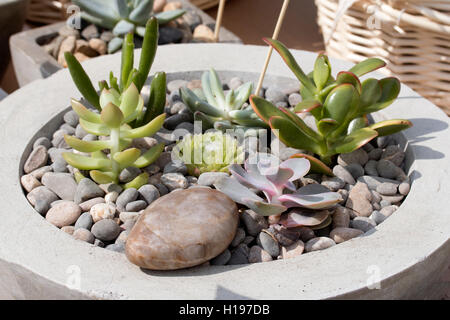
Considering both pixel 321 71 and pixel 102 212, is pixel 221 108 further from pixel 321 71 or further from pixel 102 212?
pixel 102 212

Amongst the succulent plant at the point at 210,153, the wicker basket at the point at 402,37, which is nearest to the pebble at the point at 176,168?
the succulent plant at the point at 210,153

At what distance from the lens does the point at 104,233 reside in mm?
1055

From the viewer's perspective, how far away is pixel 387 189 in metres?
1.18

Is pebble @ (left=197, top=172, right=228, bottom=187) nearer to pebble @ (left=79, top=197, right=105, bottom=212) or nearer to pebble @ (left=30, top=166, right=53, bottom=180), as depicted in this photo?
pebble @ (left=79, top=197, right=105, bottom=212)

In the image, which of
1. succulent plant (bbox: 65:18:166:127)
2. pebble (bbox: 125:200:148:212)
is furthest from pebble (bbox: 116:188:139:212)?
succulent plant (bbox: 65:18:166:127)

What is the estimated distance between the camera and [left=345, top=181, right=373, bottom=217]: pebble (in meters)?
1.13

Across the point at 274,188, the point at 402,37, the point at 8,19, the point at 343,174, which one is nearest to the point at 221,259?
the point at 274,188

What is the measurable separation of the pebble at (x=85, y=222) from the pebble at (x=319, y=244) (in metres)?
0.42

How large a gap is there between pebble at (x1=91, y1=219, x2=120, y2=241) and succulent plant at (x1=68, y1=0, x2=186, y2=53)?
3.40 ft

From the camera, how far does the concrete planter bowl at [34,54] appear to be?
185 centimetres

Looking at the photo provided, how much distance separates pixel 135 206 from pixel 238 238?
0.73ft
